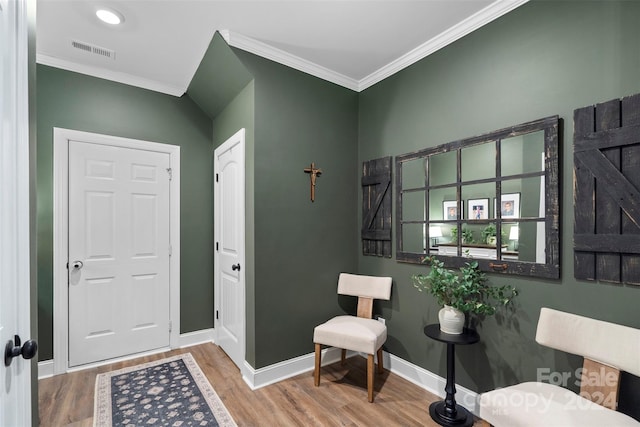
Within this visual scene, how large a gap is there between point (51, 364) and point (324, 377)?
7.68ft

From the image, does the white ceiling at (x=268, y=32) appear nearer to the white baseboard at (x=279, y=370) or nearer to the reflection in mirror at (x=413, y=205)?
the reflection in mirror at (x=413, y=205)

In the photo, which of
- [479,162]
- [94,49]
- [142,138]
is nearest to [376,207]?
[479,162]

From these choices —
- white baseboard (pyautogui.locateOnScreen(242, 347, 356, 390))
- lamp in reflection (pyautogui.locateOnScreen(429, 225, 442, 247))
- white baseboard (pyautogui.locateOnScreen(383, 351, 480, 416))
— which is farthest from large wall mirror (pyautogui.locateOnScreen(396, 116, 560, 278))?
white baseboard (pyautogui.locateOnScreen(242, 347, 356, 390))

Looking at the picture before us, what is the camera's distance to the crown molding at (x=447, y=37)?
1.96 m

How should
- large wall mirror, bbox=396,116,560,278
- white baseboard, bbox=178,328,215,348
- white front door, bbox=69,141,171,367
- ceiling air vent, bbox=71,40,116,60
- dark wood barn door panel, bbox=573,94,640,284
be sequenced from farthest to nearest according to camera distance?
1. white baseboard, bbox=178,328,215,348
2. white front door, bbox=69,141,171,367
3. ceiling air vent, bbox=71,40,116,60
4. large wall mirror, bbox=396,116,560,278
5. dark wood barn door panel, bbox=573,94,640,284

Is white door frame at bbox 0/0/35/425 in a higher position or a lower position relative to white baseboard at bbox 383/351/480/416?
higher

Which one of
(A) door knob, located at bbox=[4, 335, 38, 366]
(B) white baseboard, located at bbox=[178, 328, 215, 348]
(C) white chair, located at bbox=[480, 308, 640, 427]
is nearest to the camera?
(A) door knob, located at bbox=[4, 335, 38, 366]

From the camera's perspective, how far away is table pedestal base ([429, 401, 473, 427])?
193cm

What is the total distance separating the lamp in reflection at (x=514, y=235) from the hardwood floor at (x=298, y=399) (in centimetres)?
119

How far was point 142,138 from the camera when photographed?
3.03 meters

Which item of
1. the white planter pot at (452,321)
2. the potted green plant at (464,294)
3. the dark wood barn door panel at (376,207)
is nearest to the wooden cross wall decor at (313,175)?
Result: the dark wood barn door panel at (376,207)

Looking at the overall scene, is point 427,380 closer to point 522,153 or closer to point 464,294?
point 464,294

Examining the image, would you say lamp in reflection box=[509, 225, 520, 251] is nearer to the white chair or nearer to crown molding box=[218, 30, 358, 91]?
the white chair

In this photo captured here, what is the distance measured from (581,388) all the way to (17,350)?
7.71ft
